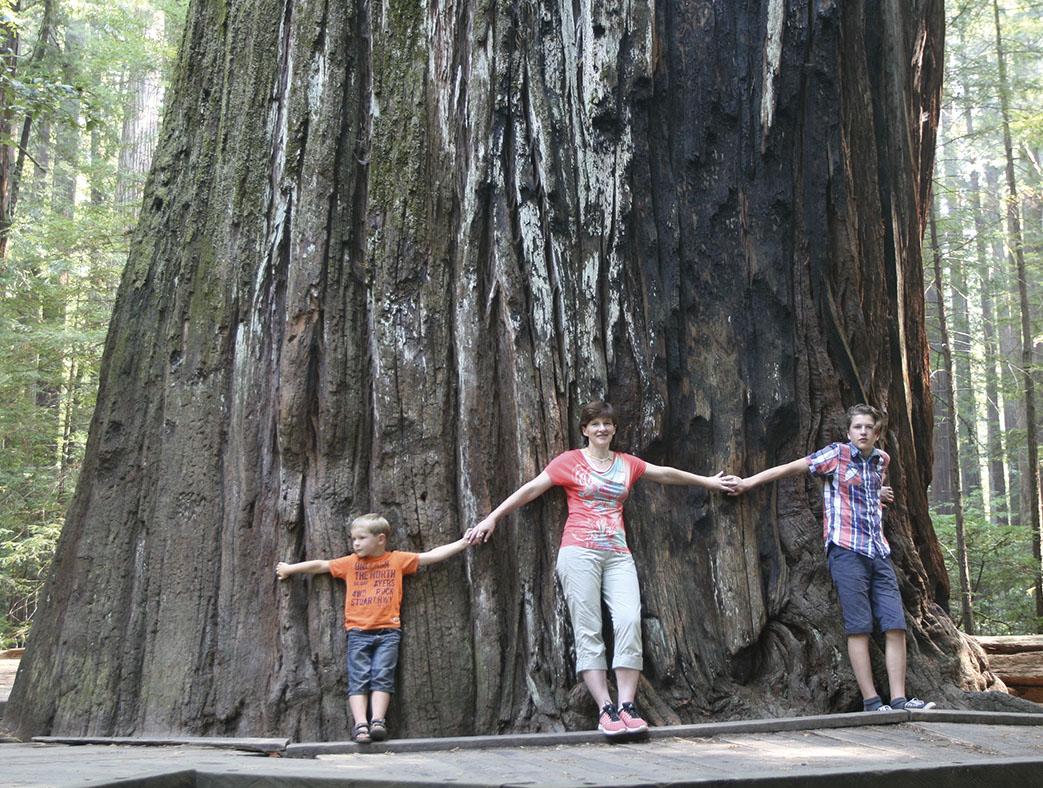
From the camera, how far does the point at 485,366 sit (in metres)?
5.27

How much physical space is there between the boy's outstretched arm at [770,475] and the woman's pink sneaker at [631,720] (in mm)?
1356

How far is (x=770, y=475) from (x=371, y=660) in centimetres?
238

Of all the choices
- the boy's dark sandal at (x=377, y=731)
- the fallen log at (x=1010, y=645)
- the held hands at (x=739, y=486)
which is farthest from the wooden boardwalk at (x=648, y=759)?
the fallen log at (x=1010, y=645)

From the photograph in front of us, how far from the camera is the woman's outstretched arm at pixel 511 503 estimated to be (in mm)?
5016

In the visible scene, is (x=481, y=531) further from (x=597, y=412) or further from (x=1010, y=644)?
(x=1010, y=644)

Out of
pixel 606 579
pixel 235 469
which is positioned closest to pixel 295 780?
pixel 606 579

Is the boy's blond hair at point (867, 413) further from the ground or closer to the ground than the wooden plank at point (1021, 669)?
further from the ground

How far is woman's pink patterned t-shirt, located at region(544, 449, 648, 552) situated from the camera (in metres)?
5.01

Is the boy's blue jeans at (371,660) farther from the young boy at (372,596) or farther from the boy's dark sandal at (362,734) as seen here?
the boy's dark sandal at (362,734)

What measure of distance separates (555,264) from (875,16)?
3044mm

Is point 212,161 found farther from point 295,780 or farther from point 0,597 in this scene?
point 0,597

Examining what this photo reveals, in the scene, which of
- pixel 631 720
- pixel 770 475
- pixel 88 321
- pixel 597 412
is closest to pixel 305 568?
pixel 597 412

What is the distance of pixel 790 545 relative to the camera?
541 centimetres

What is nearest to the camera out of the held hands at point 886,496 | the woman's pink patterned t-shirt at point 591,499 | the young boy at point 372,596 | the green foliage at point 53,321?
the young boy at point 372,596
